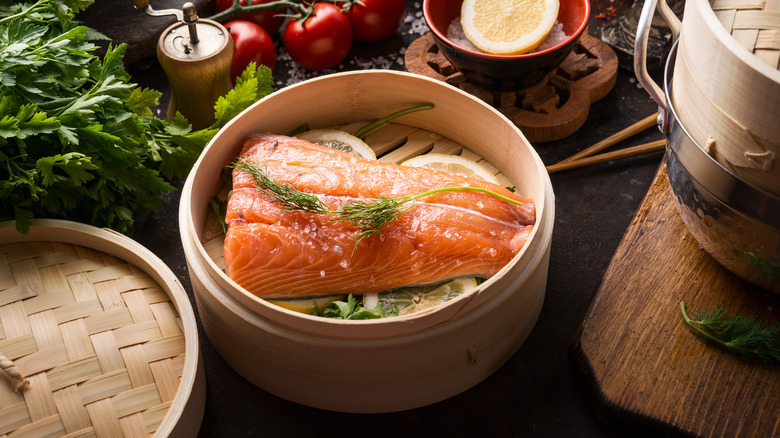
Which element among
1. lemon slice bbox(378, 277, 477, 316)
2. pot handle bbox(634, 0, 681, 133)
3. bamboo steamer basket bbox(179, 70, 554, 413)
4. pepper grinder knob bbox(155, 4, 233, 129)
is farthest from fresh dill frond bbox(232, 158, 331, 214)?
pot handle bbox(634, 0, 681, 133)

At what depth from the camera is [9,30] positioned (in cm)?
238

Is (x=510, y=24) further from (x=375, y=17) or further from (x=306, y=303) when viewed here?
(x=306, y=303)

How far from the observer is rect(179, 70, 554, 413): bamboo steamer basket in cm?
203

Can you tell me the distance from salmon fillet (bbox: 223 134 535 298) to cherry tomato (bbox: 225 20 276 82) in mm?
1015

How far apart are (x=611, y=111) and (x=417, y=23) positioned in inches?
43.9

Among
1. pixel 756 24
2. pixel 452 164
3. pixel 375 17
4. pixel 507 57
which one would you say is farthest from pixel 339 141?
pixel 756 24

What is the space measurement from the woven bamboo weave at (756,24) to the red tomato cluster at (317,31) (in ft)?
5.98

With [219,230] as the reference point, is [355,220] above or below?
above

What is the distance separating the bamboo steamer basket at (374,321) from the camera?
6.66 feet

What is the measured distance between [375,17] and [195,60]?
98 cm

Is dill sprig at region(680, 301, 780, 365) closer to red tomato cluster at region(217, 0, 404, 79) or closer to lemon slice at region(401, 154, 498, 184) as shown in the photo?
lemon slice at region(401, 154, 498, 184)

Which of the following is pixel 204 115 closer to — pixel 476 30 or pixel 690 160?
pixel 476 30

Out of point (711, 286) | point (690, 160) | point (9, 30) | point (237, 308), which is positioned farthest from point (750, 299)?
point (9, 30)

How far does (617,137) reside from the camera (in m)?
3.05
